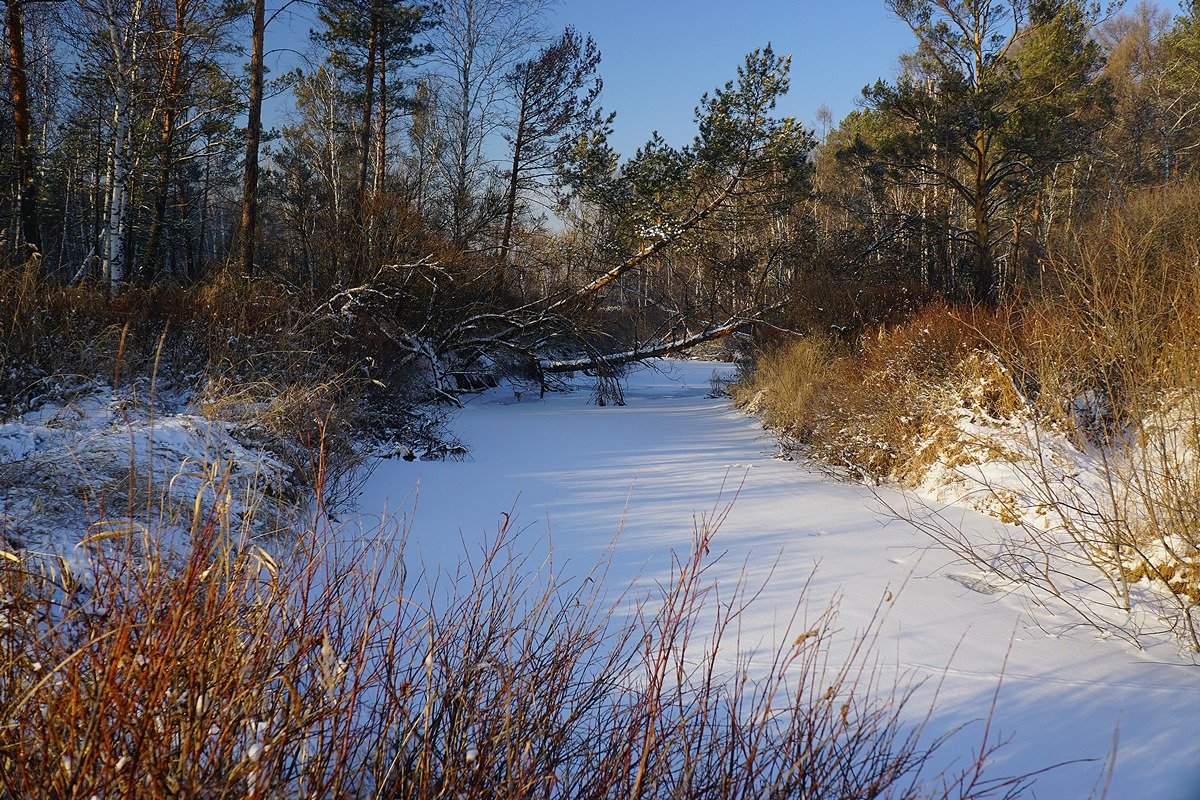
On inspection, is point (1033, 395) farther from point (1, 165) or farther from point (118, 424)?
point (1, 165)

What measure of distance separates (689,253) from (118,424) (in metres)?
11.2

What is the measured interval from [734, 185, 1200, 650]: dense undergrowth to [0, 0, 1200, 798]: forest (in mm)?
43

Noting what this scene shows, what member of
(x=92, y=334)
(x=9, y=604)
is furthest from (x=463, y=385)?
(x=9, y=604)

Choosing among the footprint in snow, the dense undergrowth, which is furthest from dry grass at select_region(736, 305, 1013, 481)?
the footprint in snow

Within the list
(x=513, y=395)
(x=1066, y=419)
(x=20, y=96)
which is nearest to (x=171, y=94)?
(x=20, y=96)

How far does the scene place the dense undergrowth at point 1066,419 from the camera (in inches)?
147

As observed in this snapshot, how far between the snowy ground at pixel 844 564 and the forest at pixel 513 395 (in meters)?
0.26

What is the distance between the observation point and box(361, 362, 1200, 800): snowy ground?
2.75 m

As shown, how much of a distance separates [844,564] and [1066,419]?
199 centimetres

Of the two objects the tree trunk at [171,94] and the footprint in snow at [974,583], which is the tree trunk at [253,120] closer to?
the tree trunk at [171,94]

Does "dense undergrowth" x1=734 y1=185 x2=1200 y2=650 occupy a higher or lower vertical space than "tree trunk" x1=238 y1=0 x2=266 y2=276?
lower

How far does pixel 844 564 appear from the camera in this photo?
470 cm

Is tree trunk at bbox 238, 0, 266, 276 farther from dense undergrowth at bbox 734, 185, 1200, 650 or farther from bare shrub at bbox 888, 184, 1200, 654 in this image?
bare shrub at bbox 888, 184, 1200, 654

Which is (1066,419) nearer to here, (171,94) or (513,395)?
(513,395)
